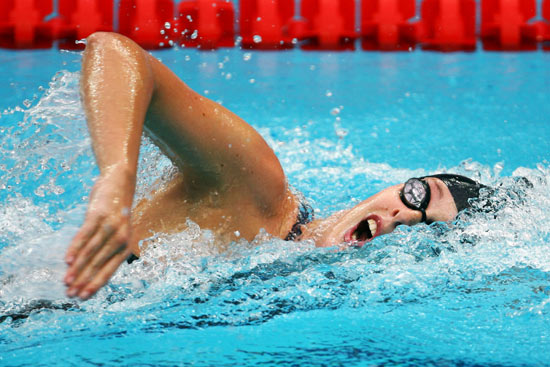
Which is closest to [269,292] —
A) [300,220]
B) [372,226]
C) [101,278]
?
[300,220]

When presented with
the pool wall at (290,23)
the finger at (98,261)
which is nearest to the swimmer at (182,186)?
the finger at (98,261)

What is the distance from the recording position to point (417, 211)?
1.76 metres

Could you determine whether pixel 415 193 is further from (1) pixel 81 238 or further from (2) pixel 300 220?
(1) pixel 81 238

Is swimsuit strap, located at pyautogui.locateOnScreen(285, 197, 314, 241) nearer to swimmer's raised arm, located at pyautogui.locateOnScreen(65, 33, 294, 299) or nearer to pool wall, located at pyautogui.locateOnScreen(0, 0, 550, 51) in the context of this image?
swimmer's raised arm, located at pyautogui.locateOnScreen(65, 33, 294, 299)

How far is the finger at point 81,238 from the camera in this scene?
0.96 m

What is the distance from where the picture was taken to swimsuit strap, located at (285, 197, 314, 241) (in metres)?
1.76

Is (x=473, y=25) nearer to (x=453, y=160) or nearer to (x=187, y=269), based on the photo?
(x=453, y=160)

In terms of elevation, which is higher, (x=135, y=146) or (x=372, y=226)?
(x=135, y=146)

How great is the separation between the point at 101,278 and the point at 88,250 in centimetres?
4

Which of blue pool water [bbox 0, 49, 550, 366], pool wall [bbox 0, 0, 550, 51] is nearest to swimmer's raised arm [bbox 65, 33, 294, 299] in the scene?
blue pool water [bbox 0, 49, 550, 366]

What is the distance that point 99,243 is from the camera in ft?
3.22

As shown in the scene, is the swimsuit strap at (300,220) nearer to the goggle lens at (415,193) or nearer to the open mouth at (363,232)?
the open mouth at (363,232)

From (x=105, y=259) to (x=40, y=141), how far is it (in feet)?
3.05

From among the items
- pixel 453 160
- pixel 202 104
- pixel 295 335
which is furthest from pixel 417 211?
pixel 453 160
